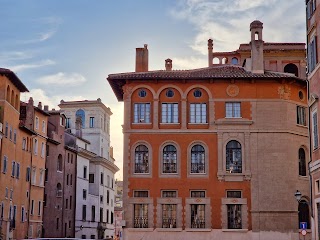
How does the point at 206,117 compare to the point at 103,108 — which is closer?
the point at 206,117

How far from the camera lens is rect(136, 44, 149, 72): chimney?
53.0 m

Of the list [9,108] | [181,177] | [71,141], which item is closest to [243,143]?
[181,177]

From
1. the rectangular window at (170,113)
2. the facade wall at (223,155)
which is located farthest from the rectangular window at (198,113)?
the rectangular window at (170,113)

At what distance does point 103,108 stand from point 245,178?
50.2m

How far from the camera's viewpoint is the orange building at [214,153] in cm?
4734

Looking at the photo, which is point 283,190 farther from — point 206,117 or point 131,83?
point 131,83

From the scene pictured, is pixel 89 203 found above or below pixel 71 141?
below

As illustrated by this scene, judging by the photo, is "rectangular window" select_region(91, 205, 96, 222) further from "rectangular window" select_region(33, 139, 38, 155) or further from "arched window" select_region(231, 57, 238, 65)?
"arched window" select_region(231, 57, 238, 65)

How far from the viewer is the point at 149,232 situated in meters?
47.4

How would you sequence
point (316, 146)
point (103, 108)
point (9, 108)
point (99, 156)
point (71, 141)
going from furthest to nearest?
1. point (103, 108)
2. point (99, 156)
3. point (71, 141)
4. point (9, 108)
5. point (316, 146)

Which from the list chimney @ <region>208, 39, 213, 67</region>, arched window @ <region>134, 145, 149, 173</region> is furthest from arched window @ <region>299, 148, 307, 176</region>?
chimney @ <region>208, 39, 213, 67</region>

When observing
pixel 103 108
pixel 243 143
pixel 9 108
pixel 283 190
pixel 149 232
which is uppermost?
pixel 103 108

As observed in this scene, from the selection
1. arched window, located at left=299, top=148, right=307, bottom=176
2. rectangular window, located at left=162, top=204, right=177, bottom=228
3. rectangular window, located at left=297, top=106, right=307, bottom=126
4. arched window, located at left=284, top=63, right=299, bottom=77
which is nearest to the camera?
rectangular window, located at left=162, top=204, right=177, bottom=228

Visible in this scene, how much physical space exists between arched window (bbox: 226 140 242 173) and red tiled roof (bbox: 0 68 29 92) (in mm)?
20299
